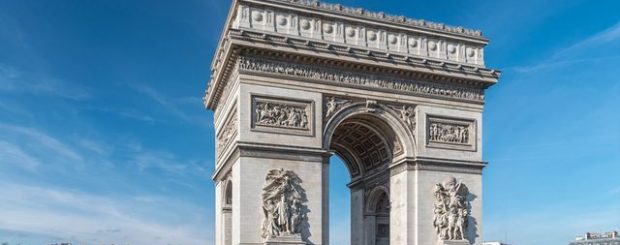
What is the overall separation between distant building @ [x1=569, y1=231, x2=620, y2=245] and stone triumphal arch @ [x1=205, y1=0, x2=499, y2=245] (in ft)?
247

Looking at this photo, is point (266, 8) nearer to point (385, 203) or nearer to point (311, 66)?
point (311, 66)

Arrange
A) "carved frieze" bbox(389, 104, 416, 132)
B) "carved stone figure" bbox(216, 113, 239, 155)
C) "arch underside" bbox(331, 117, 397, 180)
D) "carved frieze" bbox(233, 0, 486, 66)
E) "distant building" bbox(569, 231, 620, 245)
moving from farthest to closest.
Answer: "distant building" bbox(569, 231, 620, 245) → "arch underside" bbox(331, 117, 397, 180) → "carved frieze" bbox(389, 104, 416, 132) → "carved stone figure" bbox(216, 113, 239, 155) → "carved frieze" bbox(233, 0, 486, 66)

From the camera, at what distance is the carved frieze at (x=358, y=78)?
2424cm

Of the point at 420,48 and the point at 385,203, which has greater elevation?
the point at 420,48

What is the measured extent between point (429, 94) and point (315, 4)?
19.4ft

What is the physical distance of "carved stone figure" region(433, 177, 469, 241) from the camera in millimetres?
25656

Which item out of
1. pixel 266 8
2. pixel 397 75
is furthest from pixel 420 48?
pixel 266 8

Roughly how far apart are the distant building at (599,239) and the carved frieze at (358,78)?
75238mm

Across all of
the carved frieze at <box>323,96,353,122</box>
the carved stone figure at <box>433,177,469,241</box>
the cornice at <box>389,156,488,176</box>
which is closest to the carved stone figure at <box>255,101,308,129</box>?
the carved frieze at <box>323,96,353,122</box>

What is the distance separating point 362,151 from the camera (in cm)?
2975

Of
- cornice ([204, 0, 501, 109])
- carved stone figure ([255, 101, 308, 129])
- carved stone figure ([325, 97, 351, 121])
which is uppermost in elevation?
cornice ([204, 0, 501, 109])

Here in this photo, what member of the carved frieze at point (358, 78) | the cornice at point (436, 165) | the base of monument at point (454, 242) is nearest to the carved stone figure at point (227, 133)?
the carved frieze at point (358, 78)

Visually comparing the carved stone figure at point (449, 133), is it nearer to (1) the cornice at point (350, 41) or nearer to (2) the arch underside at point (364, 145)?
(2) the arch underside at point (364, 145)

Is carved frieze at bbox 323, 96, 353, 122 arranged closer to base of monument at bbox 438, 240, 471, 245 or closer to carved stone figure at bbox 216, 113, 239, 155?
carved stone figure at bbox 216, 113, 239, 155
